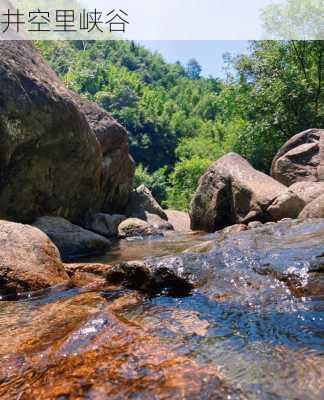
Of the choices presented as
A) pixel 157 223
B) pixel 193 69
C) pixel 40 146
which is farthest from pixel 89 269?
pixel 193 69

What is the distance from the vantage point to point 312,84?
2241 centimetres

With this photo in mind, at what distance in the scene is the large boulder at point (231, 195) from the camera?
12.7 m

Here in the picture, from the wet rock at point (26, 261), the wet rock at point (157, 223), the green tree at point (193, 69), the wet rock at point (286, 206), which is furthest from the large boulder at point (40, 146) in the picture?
the green tree at point (193, 69)

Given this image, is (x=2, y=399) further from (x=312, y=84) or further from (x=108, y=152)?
(x=312, y=84)

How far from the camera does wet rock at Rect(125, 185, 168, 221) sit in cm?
1758

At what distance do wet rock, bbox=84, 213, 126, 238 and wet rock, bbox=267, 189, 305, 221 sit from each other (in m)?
5.07

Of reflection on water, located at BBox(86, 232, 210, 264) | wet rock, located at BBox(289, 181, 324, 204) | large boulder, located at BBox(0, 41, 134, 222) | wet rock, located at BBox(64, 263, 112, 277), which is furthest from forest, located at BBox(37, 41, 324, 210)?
wet rock, located at BBox(64, 263, 112, 277)

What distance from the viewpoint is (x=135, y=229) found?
1459cm

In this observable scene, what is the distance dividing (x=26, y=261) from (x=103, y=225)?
826 cm

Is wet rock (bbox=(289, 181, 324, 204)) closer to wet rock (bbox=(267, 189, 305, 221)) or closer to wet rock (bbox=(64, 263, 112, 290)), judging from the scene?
wet rock (bbox=(267, 189, 305, 221))

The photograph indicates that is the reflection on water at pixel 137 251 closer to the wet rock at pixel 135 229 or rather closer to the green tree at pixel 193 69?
the wet rock at pixel 135 229

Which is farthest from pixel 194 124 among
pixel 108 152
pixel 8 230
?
pixel 8 230

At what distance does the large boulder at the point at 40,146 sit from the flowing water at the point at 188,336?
5.72 m

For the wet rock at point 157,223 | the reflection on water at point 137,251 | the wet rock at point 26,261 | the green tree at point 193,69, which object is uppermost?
the green tree at point 193,69
